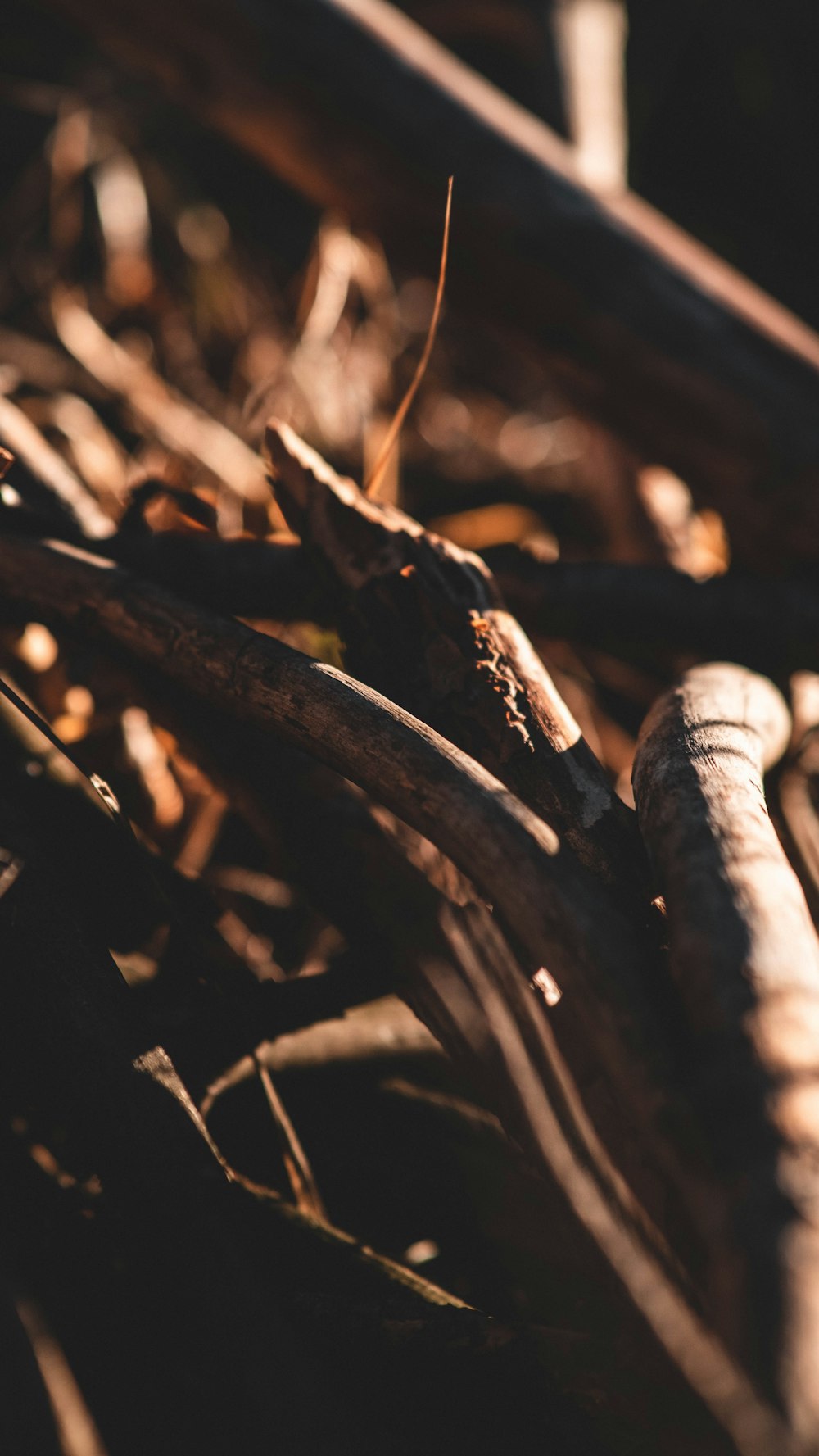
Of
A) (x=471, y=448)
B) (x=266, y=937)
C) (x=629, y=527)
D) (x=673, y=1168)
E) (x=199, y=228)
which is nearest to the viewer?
(x=673, y=1168)

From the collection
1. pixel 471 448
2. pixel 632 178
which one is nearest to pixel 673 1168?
pixel 471 448

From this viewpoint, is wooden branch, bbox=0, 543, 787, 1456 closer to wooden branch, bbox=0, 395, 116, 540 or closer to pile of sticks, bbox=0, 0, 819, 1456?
pile of sticks, bbox=0, 0, 819, 1456

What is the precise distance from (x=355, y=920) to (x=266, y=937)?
0.34 meters

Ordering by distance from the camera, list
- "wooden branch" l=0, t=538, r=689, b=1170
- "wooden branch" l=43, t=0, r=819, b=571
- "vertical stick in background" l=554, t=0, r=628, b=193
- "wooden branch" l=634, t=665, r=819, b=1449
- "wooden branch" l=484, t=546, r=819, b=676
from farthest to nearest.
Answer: "vertical stick in background" l=554, t=0, r=628, b=193, "wooden branch" l=43, t=0, r=819, b=571, "wooden branch" l=484, t=546, r=819, b=676, "wooden branch" l=0, t=538, r=689, b=1170, "wooden branch" l=634, t=665, r=819, b=1449

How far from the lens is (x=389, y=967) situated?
2.10 ft

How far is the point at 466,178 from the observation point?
4.16 ft

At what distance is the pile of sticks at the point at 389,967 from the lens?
1.35 ft

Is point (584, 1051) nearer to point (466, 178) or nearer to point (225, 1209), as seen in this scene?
point (225, 1209)

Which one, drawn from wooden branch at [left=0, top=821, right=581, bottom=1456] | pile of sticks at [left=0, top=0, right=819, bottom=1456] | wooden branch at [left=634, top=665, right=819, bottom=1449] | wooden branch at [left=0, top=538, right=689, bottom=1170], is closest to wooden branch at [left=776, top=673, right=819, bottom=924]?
pile of sticks at [left=0, top=0, right=819, bottom=1456]

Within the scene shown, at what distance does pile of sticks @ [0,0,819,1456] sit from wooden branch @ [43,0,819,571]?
28cm

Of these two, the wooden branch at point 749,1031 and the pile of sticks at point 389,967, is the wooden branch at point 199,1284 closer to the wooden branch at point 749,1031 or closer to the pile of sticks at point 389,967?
the pile of sticks at point 389,967

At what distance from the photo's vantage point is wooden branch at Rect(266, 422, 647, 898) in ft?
1.94

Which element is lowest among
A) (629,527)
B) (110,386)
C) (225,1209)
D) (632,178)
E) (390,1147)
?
(225,1209)

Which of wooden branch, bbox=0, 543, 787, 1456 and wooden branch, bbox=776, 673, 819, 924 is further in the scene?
wooden branch, bbox=776, 673, 819, 924
